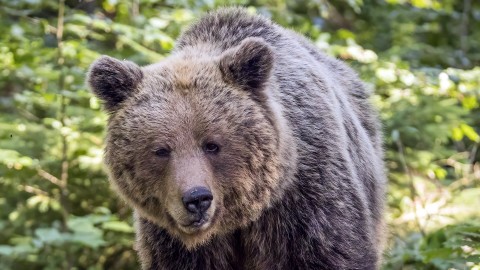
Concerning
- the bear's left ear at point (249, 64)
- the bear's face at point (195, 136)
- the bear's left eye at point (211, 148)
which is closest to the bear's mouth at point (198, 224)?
the bear's face at point (195, 136)

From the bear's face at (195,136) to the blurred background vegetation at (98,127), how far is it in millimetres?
2160

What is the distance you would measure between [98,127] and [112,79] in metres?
3.68

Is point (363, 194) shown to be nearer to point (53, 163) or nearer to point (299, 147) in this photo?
point (299, 147)

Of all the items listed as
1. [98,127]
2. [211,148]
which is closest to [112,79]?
[211,148]

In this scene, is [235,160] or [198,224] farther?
[235,160]

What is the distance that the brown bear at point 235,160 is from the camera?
4324 millimetres

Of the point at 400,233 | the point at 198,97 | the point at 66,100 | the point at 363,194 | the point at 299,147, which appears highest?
the point at 198,97

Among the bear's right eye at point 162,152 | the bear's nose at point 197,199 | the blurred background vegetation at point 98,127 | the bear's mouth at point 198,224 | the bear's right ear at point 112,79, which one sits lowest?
the blurred background vegetation at point 98,127

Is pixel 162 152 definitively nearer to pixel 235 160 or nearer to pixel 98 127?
pixel 235 160

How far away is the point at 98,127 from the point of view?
8117 millimetres

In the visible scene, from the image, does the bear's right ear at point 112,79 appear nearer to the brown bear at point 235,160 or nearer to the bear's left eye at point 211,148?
the brown bear at point 235,160

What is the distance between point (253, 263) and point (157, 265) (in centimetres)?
62

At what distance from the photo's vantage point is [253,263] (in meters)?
4.90

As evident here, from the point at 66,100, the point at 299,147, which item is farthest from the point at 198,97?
the point at 66,100
